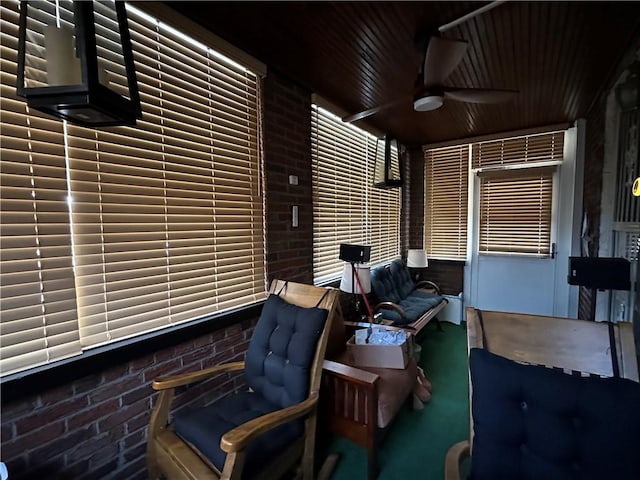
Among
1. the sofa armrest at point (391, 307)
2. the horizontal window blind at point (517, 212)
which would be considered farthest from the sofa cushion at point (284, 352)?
the horizontal window blind at point (517, 212)

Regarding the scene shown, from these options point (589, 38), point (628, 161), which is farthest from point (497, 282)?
point (589, 38)

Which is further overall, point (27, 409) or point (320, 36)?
point (320, 36)

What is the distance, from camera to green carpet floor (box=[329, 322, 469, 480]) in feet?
6.09

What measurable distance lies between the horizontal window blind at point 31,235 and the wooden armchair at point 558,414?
5.69 feet

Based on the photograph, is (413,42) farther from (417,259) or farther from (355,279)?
(417,259)

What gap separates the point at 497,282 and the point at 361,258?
113 inches

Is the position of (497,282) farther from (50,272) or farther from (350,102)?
(50,272)

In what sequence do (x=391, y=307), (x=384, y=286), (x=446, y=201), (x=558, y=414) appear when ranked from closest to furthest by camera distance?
(x=558, y=414) → (x=391, y=307) → (x=384, y=286) → (x=446, y=201)

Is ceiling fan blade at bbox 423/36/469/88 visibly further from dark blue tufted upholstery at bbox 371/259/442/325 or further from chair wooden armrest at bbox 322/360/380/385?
dark blue tufted upholstery at bbox 371/259/442/325

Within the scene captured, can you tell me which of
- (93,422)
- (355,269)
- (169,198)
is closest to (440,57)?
(355,269)

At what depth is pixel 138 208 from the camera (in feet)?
5.41

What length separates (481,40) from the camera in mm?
2070

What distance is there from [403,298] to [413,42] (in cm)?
292

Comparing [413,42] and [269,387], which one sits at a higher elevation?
[413,42]
